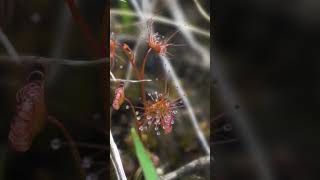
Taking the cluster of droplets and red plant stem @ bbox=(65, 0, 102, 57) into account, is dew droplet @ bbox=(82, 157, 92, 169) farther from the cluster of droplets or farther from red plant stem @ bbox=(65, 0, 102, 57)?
red plant stem @ bbox=(65, 0, 102, 57)

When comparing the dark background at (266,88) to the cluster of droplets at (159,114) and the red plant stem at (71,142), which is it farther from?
the red plant stem at (71,142)

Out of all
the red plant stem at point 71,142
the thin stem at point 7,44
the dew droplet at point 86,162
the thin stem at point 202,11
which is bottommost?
the dew droplet at point 86,162

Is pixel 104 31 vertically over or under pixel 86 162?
over

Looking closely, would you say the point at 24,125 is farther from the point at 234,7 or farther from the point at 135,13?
the point at 234,7

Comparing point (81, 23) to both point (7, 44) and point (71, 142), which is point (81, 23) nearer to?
point (7, 44)

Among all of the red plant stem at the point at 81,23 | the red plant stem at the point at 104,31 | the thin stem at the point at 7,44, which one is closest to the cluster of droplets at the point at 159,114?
the red plant stem at the point at 104,31

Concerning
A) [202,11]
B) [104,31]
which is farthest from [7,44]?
[202,11]
